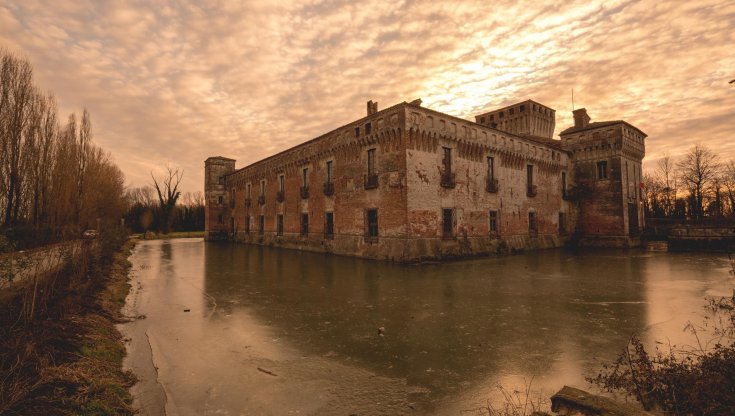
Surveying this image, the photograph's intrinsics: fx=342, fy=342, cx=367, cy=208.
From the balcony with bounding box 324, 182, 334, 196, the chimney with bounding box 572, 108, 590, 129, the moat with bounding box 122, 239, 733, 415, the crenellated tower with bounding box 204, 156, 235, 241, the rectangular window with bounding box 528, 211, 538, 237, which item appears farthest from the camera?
the crenellated tower with bounding box 204, 156, 235, 241

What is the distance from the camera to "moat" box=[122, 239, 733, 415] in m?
4.20

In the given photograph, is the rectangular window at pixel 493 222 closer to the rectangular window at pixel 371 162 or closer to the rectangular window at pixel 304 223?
the rectangular window at pixel 371 162

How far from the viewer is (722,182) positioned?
133 ft

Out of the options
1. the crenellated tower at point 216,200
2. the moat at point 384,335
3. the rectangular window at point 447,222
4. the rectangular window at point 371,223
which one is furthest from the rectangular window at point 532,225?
the crenellated tower at point 216,200

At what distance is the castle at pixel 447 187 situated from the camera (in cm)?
1778

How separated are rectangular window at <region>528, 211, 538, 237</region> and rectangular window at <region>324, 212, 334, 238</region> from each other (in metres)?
14.0

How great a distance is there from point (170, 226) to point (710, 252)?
201 feet

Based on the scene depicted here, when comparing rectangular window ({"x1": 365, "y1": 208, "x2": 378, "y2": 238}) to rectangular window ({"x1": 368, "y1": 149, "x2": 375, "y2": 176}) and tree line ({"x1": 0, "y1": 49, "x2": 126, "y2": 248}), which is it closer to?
rectangular window ({"x1": 368, "y1": 149, "x2": 375, "y2": 176})

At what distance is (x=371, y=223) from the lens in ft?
63.1

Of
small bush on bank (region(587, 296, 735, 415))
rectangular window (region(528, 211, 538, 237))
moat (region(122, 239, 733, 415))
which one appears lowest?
moat (region(122, 239, 733, 415))

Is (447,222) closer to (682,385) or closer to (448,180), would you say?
(448,180)

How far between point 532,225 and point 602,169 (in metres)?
7.81

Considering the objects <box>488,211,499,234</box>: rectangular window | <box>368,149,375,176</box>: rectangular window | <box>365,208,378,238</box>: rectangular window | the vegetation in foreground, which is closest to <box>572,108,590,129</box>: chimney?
<box>488,211,499,234</box>: rectangular window

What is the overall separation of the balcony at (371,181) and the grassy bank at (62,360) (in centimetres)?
1351
